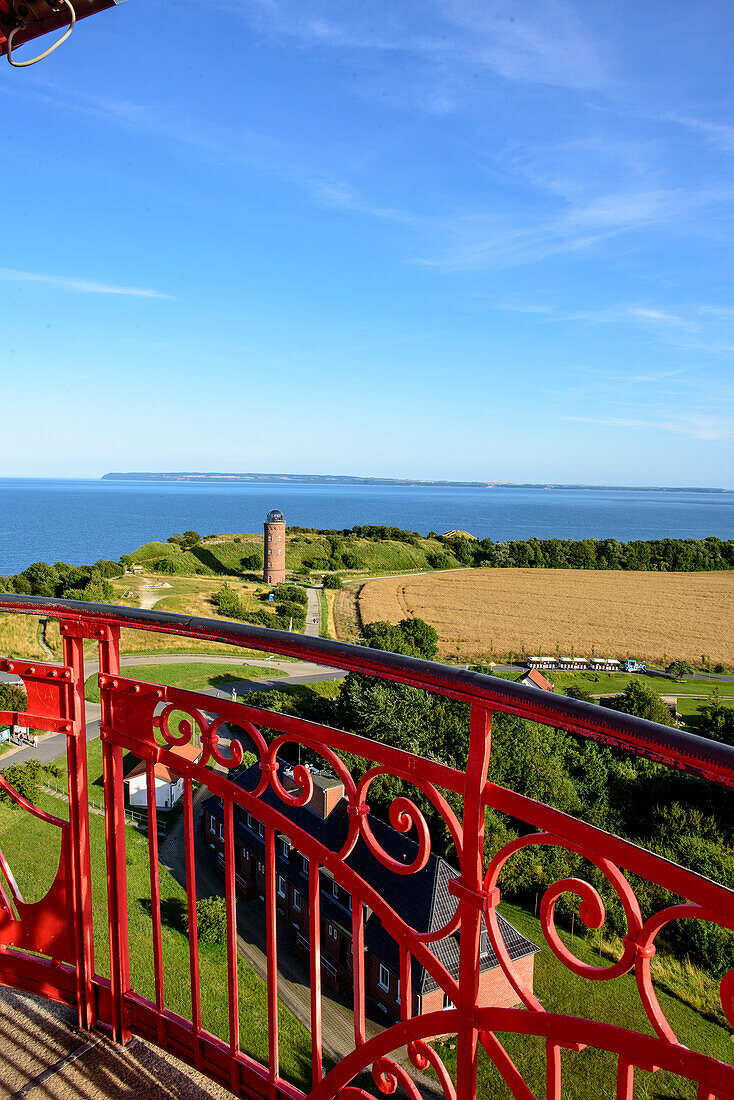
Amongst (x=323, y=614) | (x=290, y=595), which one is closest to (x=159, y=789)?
(x=323, y=614)

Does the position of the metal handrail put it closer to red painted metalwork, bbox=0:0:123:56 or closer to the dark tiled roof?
red painted metalwork, bbox=0:0:123:56

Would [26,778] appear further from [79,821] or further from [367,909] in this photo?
[79,821]

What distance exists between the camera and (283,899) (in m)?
12.4

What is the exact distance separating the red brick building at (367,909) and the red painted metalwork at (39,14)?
7.27 metres

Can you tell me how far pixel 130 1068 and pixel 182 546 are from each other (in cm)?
5319

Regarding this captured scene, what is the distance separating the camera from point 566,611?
41.5 m

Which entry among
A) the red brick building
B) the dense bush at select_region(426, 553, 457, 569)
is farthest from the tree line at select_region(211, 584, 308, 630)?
the dense bush at select_region(426, 553, 457, 569)

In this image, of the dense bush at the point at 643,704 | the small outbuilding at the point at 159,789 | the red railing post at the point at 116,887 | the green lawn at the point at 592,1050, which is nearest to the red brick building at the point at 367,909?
the green lawn at the point at 592,1050

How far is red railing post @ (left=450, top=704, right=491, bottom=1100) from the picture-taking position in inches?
53.4

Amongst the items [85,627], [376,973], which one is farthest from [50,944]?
[376,973]

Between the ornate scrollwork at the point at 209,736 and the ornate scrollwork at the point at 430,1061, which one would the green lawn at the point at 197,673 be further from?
the ornate scrollwork at the point at 430,1061

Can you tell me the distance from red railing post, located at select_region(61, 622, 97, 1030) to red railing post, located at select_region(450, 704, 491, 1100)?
4.44 feet

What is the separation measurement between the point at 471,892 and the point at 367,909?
11.5m

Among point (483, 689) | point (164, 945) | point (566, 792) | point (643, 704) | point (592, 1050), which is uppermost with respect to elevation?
Answer: point (483, 689)
